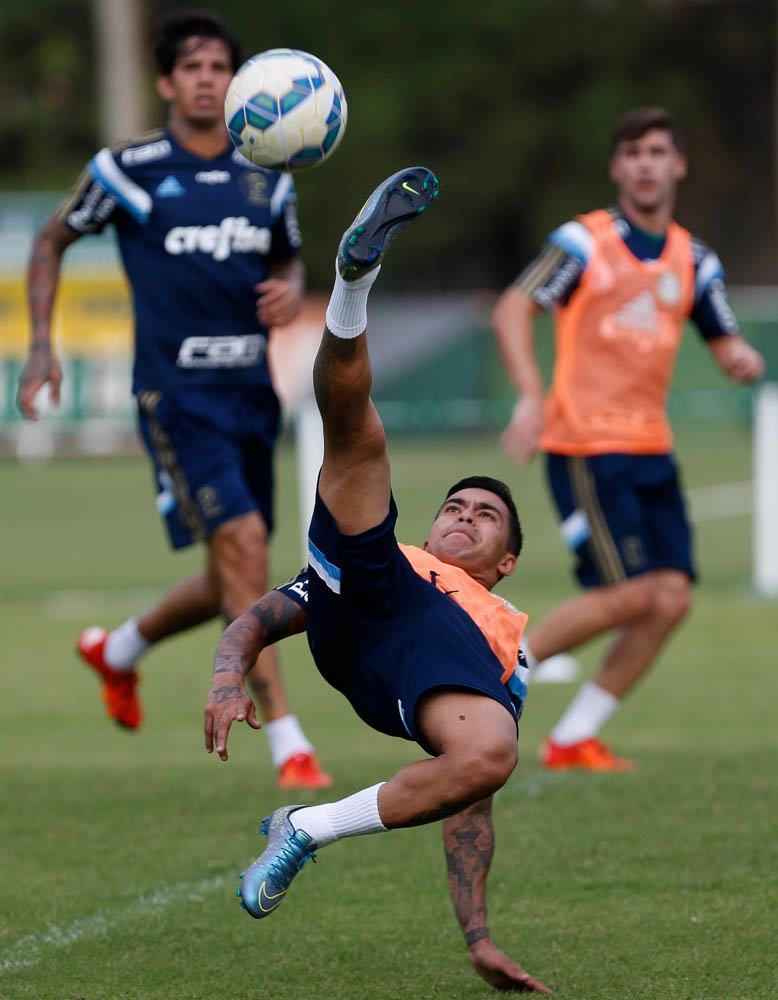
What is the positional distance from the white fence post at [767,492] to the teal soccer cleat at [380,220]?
1017 cm

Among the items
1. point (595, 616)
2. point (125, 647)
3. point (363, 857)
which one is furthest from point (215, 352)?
point (363, 857)

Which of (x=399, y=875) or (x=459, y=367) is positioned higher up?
(x=399, y=875)

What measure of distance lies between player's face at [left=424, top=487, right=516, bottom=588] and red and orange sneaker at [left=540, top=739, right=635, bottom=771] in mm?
2970

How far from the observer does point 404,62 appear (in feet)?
160

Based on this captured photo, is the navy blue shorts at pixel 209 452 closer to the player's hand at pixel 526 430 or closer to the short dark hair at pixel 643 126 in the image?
the player's hand at pixel 526 430

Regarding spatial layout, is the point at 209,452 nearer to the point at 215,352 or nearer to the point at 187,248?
the point at 215,352

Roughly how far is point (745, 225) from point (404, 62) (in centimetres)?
939

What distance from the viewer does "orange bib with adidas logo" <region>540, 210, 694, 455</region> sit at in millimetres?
8484

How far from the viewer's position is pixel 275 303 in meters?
8.02

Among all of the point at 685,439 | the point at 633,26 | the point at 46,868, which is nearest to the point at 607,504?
the point at 46,868

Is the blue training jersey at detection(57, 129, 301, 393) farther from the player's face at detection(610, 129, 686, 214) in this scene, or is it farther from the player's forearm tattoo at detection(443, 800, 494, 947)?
the player's forearm tattoo at detection(443, 800, 494, 947)

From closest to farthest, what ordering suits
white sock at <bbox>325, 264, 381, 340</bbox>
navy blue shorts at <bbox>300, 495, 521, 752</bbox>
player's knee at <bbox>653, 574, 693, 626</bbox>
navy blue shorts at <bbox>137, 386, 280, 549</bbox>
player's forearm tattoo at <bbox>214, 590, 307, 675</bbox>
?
white sock at <bbox>325, 264, 381, 340</bbox> < navy blue shorts at <bbox>300, 495, 521, 752</bbox> < player's forearm tattoo at <bbox>214, 590, 307, 675</bbox> < navy blue shorts at <bbox>137, 386, 280, 549</bbox> < player's knee at <bbox>653, 574, 693, 626</bbox>

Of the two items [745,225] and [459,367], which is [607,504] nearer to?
[459,367]

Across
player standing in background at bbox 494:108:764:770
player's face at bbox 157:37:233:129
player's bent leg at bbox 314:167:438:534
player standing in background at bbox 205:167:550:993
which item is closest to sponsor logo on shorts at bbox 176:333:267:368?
player's face at bbox 157:37:233:129
